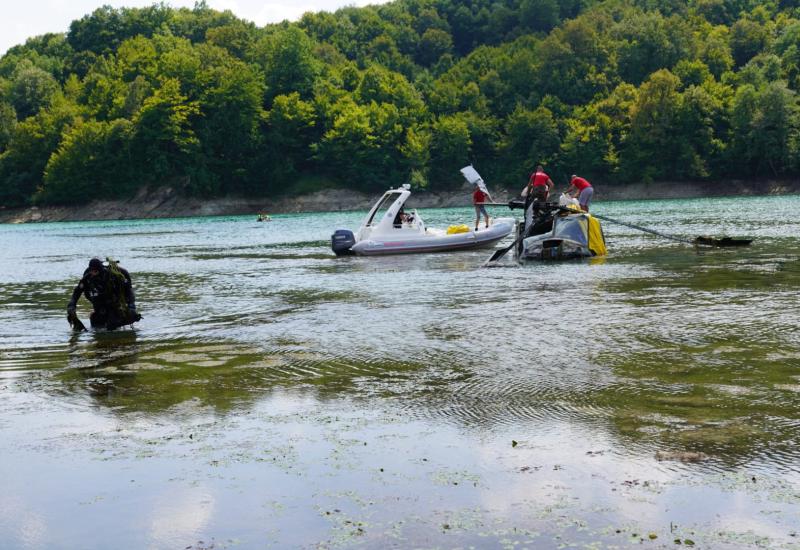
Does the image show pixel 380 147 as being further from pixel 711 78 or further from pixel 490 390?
pixel 490 390

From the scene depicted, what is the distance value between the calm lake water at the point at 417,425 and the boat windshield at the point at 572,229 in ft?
28.5

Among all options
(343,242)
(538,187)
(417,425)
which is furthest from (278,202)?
(417,425)

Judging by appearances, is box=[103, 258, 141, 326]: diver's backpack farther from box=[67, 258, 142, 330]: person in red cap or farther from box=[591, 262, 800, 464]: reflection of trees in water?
box=[591, 262, 800, 464]: reflection of trees in water

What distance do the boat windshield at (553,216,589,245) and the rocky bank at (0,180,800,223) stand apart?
94.0 meters

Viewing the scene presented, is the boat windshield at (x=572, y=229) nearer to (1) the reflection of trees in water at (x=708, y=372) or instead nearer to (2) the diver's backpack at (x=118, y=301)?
(1) the reflection of trees in water at (x=708, y=372)

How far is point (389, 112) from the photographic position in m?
140

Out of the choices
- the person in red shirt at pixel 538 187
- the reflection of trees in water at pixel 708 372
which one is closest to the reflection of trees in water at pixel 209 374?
the reflection of trees in water at pixel 708 372

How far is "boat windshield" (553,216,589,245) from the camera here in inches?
1054

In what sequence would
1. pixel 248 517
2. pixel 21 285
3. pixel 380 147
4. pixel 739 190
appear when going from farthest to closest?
pixel 380 147, pixel 739 190, pixel 21 285, pixel 248 517

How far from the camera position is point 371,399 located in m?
9.67

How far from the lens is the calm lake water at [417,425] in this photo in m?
6.04

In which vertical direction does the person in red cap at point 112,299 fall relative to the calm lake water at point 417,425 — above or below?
above

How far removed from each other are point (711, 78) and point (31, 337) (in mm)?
136388

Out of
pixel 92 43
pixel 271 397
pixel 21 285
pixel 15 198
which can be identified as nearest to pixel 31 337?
pixel 271 397
